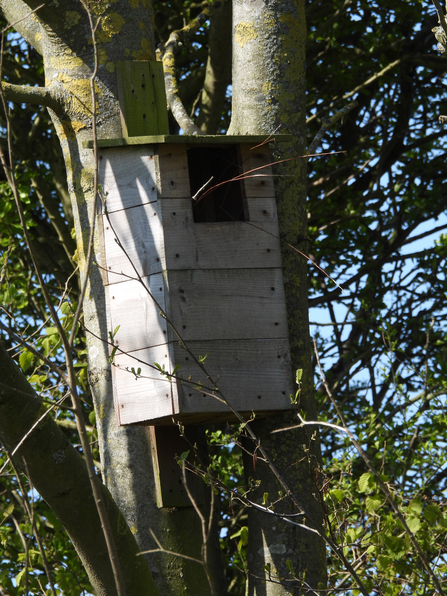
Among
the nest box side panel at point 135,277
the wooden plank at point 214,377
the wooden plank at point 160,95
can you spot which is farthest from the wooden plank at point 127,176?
the wooden plank at point 214,377

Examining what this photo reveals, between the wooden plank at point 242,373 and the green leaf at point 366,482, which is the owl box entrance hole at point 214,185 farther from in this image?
the green leaf at point 366,482

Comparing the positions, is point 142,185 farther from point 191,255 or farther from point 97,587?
point 97,587

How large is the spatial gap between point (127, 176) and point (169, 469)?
0.93 meters

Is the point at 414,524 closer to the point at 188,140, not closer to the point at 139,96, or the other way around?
the point at 188,140

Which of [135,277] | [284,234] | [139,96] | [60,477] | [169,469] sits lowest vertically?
[169,469]

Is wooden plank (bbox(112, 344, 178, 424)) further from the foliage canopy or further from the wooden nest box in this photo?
the foliage canopy

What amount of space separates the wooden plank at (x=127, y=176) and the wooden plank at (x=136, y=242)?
3cm

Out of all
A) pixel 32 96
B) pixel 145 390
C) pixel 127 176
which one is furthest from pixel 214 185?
pixel 145 390

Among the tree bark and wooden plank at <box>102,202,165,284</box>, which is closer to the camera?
the tree bark

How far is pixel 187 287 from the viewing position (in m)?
2.19

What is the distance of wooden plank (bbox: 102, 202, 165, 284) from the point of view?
221 cm

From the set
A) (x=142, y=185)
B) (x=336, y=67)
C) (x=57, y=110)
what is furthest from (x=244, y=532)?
(x=336, y=67)

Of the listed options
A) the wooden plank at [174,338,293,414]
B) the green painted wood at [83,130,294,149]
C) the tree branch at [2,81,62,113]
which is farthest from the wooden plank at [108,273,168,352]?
the tree branch at [2,81,62,113]

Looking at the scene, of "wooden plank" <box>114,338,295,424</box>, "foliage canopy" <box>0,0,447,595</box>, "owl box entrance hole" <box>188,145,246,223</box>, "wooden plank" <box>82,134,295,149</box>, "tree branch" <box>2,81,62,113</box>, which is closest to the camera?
"wooden plank" <box>114,338,295,424</box>
